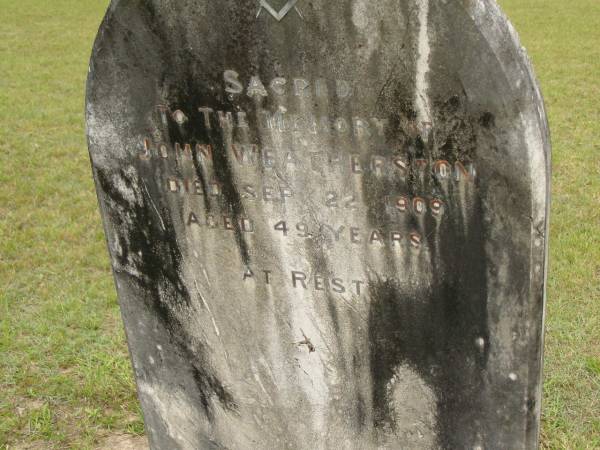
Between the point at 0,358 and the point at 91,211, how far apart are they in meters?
2.00

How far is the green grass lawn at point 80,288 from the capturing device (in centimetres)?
327

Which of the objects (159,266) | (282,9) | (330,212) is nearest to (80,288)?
(159,266)

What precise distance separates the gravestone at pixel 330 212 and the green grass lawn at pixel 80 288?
99cm

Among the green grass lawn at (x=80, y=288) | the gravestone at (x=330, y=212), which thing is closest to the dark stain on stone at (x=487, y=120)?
the gravestone at (x=330, y=212)

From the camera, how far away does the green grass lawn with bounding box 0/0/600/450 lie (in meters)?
3.27

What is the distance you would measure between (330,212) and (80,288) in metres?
2.79

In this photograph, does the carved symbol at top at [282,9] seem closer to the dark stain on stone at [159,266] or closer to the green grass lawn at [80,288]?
the dark stain on stone at [159,266]

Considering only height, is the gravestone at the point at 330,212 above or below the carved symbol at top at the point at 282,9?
below

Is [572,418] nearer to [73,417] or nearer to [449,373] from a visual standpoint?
[449,373]

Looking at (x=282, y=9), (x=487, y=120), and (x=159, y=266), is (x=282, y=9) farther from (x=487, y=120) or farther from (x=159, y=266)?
(x=159, y=266)

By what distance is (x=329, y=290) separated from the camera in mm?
2172

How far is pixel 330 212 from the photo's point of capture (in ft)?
6.69

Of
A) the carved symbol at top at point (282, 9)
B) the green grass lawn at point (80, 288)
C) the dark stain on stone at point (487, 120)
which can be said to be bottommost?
the green grass lawn at point (80, 288)

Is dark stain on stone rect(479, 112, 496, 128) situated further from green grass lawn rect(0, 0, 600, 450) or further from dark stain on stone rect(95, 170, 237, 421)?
green grass lawn rect(0, 0, 600, 450)
